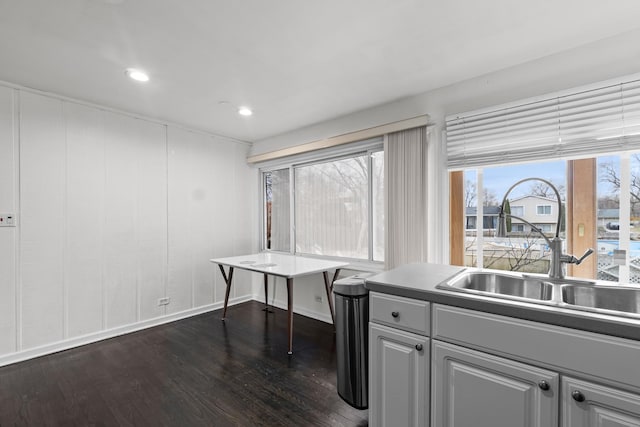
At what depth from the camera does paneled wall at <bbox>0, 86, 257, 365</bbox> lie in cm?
264

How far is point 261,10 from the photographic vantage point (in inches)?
65.5

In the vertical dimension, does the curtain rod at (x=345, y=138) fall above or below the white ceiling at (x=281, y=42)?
below

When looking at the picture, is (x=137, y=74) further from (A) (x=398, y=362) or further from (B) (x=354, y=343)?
(A) (x=398, y=362)

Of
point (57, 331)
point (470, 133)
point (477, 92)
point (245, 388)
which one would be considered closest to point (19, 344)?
point (57, 331)

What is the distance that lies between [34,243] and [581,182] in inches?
177

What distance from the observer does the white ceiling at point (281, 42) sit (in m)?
1.65

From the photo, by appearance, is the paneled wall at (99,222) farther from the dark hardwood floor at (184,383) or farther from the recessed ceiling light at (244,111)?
the recessed ceiling light at (244,111)

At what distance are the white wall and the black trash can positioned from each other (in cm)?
106

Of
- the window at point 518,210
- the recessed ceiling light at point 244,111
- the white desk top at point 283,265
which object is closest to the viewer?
the window at point 518,210

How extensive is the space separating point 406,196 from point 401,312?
1.48m

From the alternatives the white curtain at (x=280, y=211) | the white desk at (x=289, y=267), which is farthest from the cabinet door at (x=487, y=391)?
the white curtain at (x=280, y=211)

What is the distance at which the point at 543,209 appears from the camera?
2.19 m

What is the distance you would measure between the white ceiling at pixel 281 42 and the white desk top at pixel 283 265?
66.0 inches

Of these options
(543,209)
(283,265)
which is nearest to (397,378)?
(543,209)
